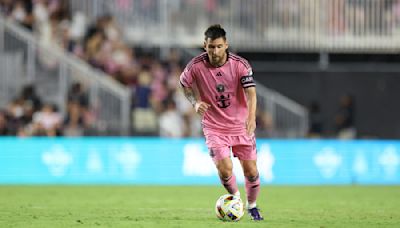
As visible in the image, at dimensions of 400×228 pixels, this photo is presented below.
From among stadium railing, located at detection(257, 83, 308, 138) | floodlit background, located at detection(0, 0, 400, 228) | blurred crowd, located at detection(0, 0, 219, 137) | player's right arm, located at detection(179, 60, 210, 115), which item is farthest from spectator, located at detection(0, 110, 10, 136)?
player's right arm, located at detection(179, 60, 210, 115)

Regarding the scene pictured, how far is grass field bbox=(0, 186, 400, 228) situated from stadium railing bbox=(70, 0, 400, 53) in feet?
22.5

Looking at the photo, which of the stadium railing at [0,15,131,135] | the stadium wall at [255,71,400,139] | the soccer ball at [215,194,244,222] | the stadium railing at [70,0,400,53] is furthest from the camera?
the stadium wall at [255,71,400,139]

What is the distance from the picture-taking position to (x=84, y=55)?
23.7m

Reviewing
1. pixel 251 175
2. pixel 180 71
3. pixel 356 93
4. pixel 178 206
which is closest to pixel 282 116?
pixel 180 71

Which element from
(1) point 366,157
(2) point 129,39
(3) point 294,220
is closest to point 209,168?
(1) point 366,157

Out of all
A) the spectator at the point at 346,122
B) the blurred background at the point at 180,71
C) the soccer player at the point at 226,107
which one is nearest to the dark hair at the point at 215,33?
the soccer player at the point at 226,107

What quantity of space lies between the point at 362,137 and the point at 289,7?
14.4ft

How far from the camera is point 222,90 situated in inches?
452

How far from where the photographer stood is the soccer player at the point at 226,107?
11375 millimetres

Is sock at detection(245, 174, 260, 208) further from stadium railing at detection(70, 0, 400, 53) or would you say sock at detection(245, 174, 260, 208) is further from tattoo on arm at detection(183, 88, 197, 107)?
stadium railing at detection(70, 0, 400, 53)

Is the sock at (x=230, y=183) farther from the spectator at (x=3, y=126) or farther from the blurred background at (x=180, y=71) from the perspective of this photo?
the spectator at (x=3, y=126)

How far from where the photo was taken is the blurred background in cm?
2184

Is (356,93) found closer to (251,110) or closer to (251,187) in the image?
(251,187)

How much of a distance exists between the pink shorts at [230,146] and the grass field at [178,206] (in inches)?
31.3
